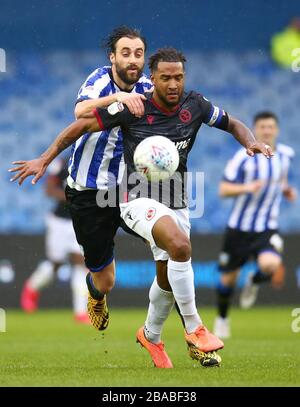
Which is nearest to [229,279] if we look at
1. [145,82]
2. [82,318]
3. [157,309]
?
[82,318]

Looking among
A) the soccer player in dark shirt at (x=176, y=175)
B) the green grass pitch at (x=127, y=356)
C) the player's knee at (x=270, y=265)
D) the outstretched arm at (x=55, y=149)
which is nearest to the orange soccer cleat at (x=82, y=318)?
the green grass pitch at (x=127, y=356)

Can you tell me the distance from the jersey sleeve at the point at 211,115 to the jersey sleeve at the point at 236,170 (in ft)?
15.1

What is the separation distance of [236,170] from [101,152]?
448 centimetres

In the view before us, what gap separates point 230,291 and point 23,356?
4.02 meters

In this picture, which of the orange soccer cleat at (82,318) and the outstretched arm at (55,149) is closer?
the outstretched arm at (55,149)

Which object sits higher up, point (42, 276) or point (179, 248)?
point (179, 248)

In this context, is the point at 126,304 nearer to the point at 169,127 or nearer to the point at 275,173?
the point at 275,173

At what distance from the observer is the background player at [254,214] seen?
37.1ft

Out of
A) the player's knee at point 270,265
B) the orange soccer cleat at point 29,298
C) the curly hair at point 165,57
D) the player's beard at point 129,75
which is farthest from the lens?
the orange soccer cleat at point 29,298

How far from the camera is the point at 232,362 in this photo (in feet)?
23.5

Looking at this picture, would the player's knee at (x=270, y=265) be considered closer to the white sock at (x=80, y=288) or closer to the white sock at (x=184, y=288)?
the white sock at (x=80, y=288)

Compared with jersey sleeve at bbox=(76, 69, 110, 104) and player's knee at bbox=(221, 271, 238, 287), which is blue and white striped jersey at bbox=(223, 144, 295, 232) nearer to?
player's knee at bbox=(221, 271, 238, 287)

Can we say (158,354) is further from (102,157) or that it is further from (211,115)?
(211,115)

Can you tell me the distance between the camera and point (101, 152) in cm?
757
